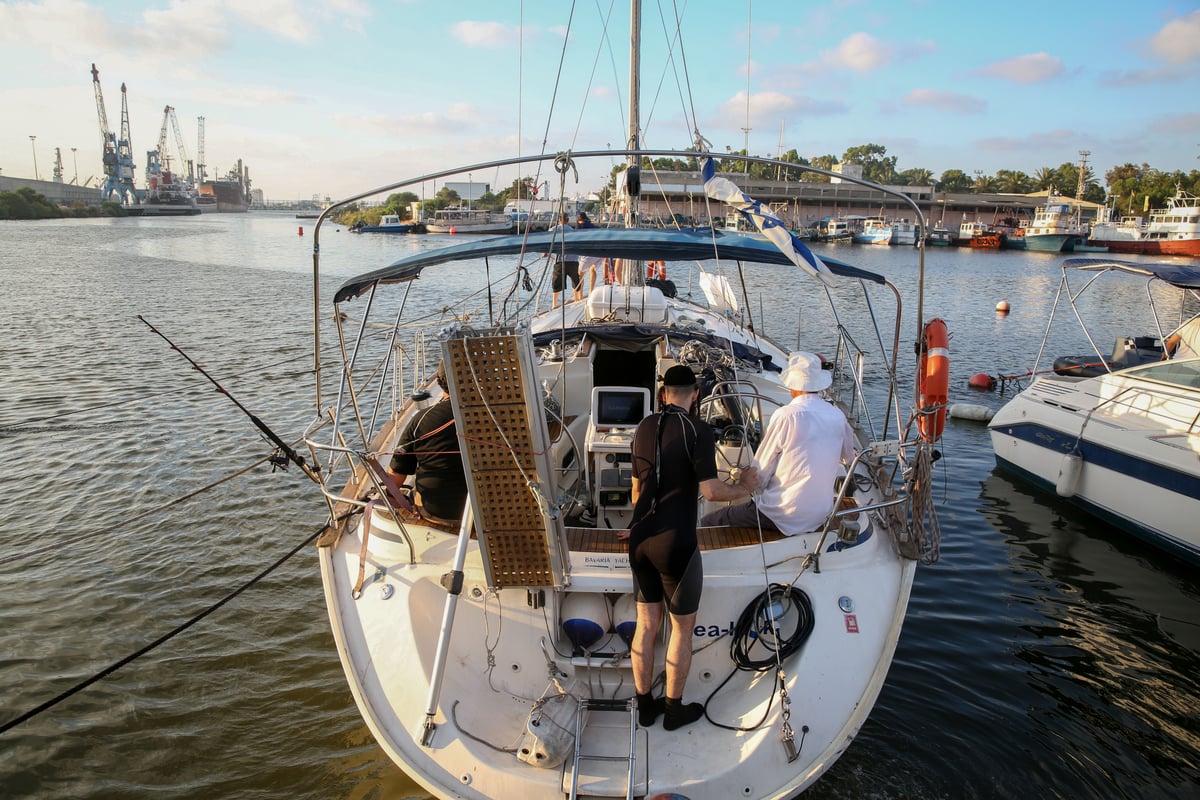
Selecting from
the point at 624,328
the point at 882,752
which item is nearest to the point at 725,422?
the point at 624,328

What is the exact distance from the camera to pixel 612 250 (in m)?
5.68

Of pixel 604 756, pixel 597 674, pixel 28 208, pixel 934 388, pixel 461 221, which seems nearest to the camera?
pixel 604 756

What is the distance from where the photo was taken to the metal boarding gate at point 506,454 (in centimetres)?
324

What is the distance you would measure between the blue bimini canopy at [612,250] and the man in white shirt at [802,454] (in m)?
1.65

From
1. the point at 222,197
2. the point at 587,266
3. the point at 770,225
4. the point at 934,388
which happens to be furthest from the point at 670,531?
the point at 222,197

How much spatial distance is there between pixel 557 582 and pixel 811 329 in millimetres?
17995

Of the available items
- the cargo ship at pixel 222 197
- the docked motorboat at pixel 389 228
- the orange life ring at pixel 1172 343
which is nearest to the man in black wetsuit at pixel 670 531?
the orange life ring at pixel 1172 343

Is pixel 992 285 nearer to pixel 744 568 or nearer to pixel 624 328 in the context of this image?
pixel 624 328

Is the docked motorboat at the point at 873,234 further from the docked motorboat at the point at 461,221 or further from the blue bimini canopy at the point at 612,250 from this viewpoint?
the blue bimini canopy at the point at 612,250

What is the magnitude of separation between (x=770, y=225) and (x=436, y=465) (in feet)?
8.87


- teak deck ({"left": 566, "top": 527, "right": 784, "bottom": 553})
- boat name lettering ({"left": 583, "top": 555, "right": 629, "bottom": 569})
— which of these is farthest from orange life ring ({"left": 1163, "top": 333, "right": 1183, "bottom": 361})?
boat name lettering ({"left": 583, "top": 555, "right": 629, "bottom": 569})

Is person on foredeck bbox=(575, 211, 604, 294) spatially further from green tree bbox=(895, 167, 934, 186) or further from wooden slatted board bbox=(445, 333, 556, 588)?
green tree bbox=(895, 167, 934, 186)

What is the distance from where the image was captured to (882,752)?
14.6ft

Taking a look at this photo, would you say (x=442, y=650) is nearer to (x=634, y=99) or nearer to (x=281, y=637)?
(x=281, y=637)
